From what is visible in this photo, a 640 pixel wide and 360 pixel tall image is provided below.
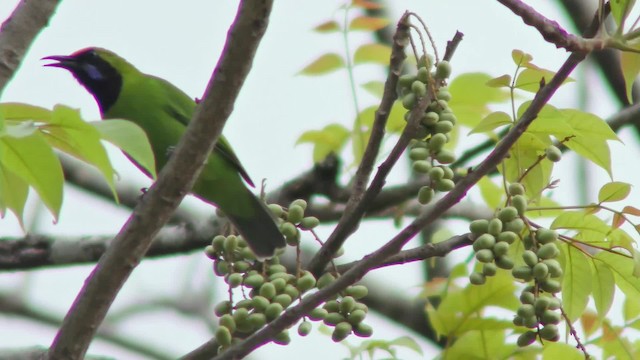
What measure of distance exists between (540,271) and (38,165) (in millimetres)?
1234

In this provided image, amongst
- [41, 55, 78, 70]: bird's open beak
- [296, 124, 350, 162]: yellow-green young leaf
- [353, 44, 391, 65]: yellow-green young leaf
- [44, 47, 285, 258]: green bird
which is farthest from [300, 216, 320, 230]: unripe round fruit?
[41, 55, 78, 70]: bird's open beak

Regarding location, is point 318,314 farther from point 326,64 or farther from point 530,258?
point 326,64

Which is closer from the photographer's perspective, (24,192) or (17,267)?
(24,192)

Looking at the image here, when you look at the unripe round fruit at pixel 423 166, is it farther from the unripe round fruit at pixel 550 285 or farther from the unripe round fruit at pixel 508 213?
the unripe round fruit at pixel 550 285

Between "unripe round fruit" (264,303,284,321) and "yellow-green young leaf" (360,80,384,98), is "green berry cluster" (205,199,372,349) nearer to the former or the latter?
"unripe round fruit" (264,303,284,321)

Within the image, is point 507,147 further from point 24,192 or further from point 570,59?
point 24,192

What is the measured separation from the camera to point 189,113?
→ 5.12 metres

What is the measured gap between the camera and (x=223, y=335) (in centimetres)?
238

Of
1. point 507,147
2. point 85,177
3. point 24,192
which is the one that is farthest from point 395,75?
point 85,177

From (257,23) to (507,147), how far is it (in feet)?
2.19

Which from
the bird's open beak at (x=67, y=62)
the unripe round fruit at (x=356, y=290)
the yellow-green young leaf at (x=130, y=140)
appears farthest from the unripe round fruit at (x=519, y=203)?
the bird's open beak at (x=67, y=62)

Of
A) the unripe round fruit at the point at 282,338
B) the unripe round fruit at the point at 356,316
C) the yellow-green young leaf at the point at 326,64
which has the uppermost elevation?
the yellow-green young leaf at the point at 326,64

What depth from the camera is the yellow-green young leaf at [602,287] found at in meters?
2.71

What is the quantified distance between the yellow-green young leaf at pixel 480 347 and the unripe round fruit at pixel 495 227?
0.73 meters
